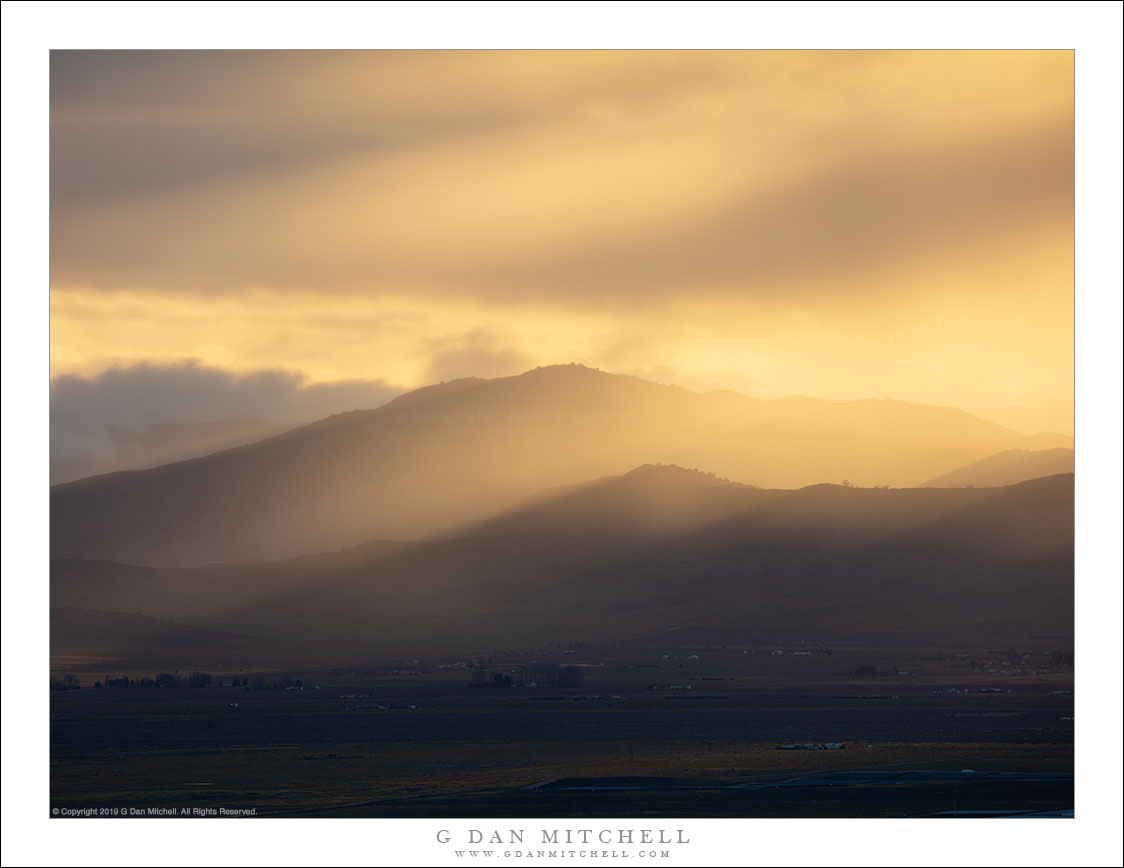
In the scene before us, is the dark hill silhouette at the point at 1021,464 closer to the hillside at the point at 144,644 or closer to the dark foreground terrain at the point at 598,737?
the dark foreground terrain at the point at 598,737

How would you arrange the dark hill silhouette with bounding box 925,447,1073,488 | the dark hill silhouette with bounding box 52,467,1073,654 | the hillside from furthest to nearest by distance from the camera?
1. the dark hill silhouette with bounding box 925,447,1073,488
2. the dark hill silhouette with bounding box 52,467,1073,654
3. the hillside

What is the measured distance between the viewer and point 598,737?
8119 cm

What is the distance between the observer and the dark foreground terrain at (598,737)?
164ft

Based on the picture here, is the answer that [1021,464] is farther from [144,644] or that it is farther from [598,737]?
[598,737]

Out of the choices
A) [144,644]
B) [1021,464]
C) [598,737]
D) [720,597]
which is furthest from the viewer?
[720,597]

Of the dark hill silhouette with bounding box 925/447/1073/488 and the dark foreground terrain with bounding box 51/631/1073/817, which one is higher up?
the dark hill silhouette with bounding box 925/447/1073/488

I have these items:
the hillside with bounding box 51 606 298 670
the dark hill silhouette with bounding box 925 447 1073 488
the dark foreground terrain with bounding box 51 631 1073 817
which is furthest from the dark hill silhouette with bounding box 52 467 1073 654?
the dark foreground terrain with bounding box 51 631 1073 817

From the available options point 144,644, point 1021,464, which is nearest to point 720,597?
point 1021,464

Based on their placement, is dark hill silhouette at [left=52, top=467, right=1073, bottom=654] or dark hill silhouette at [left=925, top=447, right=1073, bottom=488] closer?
dark hill silhouette at [left=52, top=467, right=1073, bottom=654]

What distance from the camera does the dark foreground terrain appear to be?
50000 mm

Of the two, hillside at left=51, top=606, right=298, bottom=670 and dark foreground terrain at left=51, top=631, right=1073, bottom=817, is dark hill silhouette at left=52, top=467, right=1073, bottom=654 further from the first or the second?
dark foreground terrain at left=51, top=631, right=1073, bottom=817

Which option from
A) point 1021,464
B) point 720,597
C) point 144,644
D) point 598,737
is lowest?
point 598,737

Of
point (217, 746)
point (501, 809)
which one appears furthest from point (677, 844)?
point (217, 746)

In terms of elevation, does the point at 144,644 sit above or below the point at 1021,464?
below
